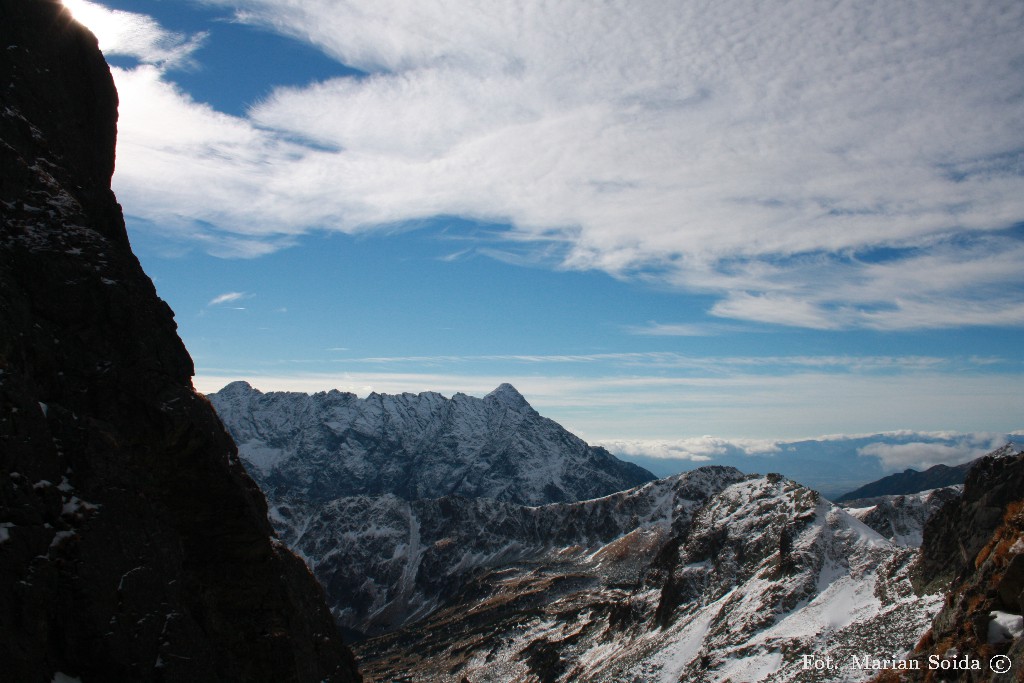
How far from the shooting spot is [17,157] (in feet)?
118

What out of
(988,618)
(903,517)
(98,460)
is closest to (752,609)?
(988,618)

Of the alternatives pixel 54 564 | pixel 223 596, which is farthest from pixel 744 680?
pixel 54 564

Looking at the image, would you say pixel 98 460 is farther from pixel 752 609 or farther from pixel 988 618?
pixel 752 609

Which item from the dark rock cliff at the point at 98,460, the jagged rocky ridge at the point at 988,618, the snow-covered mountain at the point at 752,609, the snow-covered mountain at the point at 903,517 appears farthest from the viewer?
the snow-covered mountain at the point at 903,517

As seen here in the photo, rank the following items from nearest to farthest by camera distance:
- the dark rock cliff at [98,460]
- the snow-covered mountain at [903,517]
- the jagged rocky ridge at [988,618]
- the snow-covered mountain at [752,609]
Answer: the jagged rocky ridge at [988,618], the dark rock cliff at [98,460], the snow-covered mountain at [752,609], the snow-covered mountain at [903,517]

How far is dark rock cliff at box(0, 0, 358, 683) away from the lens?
1060 inches

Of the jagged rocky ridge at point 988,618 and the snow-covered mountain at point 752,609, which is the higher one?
the jagged rocky ridge at point 988,618

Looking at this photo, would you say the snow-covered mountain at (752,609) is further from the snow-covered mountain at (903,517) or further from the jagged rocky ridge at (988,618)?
the snow-covered mountain at (903,517)

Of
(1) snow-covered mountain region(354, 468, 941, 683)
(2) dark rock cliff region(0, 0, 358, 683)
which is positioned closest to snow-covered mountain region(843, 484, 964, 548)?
(1) snow-covered mountain region(354, 468, 941, 683)

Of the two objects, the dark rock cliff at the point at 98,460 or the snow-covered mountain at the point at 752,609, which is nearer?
the dark rock cliff at the point at 98,460

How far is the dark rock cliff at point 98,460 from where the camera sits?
26.9 metres

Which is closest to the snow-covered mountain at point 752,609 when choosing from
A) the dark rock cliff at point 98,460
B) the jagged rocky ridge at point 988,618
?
the jagged rocky ridge at point 988,618

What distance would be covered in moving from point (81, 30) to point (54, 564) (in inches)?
1432

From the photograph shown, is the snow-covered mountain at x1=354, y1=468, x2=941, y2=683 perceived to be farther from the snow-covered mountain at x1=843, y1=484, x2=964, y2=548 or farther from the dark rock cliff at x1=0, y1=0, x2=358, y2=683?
the snow-covered mountain at x1=843, y1=484, x2=964, y2=548
